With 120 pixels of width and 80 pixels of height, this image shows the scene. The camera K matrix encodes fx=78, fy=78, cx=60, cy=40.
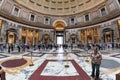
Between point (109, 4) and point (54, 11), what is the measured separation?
16.7 m

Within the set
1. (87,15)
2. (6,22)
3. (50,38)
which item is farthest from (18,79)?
(87,15)

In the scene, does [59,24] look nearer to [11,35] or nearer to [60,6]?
[60,6]

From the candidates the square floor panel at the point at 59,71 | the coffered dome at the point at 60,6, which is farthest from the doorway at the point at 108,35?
the square floor panel at the point at 59,71

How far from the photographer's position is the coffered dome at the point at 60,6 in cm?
2390

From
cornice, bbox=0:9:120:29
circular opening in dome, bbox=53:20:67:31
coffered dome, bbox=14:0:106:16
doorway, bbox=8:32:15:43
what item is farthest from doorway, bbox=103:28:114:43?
doorway, bbox=8:32:15:43

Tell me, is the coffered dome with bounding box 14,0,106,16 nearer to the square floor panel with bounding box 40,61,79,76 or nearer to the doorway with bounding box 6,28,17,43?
the doorway with bounding box 6,28,17,43

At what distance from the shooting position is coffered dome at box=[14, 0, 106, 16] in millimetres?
23895

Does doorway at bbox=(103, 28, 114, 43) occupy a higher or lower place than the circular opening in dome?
lower

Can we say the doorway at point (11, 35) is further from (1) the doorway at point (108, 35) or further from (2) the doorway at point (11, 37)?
(1) the doorway at point (108, 35)

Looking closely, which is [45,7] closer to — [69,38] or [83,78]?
[69,38]

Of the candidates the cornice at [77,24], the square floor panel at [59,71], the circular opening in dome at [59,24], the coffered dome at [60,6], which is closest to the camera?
the square floor panel at [59,71]

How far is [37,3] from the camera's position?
990 inches

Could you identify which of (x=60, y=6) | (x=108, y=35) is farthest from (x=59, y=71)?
(x=60, y=6)

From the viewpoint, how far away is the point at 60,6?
28.2 m
